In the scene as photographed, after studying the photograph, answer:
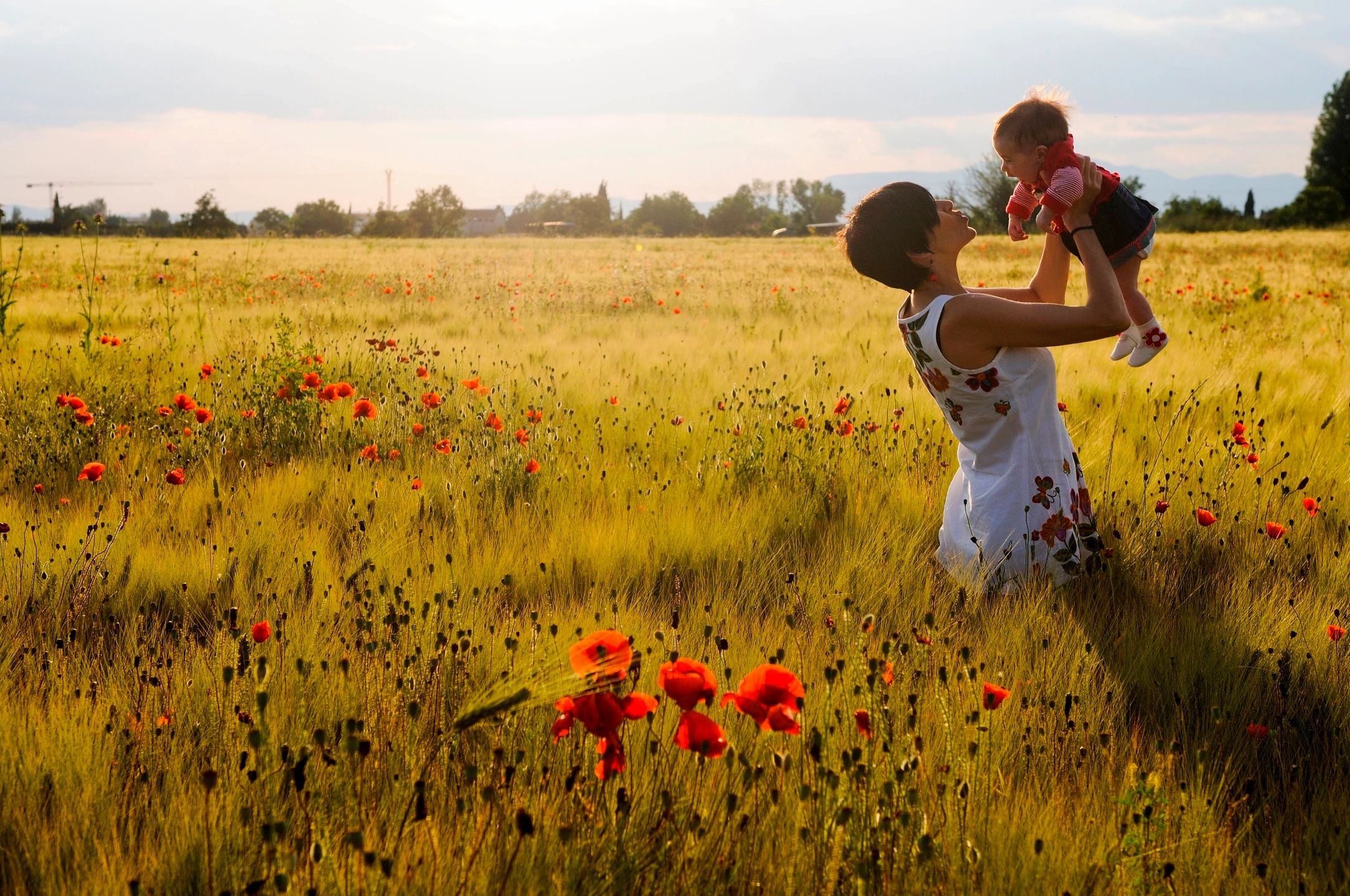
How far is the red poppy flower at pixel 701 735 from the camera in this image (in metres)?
1.33

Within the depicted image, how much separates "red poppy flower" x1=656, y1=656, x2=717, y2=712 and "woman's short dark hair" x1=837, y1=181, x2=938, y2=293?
1884mm

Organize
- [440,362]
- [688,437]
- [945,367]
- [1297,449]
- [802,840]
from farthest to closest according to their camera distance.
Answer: [440,362] → [688,437] → [1297,449] → [945,367] → [802,840]

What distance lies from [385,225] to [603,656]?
74576 millimetres

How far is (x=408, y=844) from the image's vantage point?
162 cm

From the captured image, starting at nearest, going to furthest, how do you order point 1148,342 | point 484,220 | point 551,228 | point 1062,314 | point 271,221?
point 1062,314 → point 1148,342 → point 271,221 → point 551,228 → point 484,220

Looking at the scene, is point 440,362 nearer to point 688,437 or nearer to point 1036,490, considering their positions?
point 688,437

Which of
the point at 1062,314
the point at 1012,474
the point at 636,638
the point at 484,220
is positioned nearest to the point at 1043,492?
the point at 1012,474

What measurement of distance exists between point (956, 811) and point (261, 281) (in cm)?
1321

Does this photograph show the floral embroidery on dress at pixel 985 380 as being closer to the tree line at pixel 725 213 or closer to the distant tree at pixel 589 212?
the tree line at pixel 725 213

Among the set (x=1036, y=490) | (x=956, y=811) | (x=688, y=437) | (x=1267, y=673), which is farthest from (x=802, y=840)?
(x=688, y=437)

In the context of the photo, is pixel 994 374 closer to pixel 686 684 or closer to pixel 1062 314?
pixel 1062 314

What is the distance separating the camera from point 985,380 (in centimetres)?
301

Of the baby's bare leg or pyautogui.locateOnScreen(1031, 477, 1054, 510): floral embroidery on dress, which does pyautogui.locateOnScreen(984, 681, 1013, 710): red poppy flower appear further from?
the baby's bare leg

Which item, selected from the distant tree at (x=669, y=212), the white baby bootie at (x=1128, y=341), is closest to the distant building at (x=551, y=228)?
the distant tree at (x=669, y=212)
